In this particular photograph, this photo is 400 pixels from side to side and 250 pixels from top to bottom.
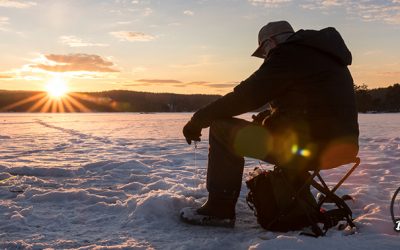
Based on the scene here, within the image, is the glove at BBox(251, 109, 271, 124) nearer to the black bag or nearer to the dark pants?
the dark pants

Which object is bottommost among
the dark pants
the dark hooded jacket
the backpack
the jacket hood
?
the backpack

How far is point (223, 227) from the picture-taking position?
357 cm

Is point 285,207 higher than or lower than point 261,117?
lower

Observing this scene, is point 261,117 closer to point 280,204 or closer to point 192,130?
point 192,130

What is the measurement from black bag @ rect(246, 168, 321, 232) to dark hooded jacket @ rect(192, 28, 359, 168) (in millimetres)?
506

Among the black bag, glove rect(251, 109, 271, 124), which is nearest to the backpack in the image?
the black bag

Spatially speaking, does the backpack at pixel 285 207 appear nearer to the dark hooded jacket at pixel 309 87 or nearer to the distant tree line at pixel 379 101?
the dark hooded jacket at pixel 309 87

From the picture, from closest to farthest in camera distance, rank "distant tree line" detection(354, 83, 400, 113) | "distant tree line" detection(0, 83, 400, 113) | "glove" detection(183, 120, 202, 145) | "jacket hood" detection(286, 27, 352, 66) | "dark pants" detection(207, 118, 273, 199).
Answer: "jacket hood" detection(286, 27, 352, 66)
"dark pants" detection(207, 118, 273, 199)
"glove" detection(183, 120, 202, 145)
"distant tree line" detection(354, 83, 400, 113)
"distant tree line" detection(0, 83, 400, 113)

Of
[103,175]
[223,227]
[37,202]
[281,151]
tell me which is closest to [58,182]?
[103,175]

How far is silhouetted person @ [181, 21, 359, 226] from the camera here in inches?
120

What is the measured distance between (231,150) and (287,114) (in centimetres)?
60

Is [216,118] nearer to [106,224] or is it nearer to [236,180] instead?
[236,180]

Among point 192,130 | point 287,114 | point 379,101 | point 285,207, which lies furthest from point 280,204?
point 379,101

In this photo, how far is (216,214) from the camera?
358cm
